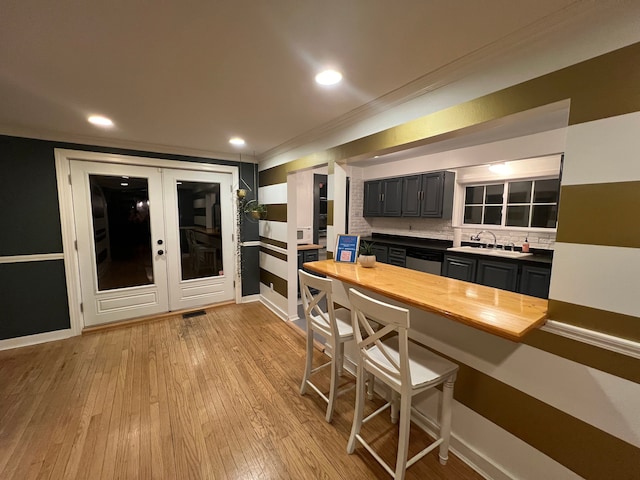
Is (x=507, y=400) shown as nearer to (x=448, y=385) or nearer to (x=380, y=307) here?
(x=448, y=385)

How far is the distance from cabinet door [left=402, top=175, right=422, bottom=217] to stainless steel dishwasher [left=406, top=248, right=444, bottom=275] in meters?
0.75

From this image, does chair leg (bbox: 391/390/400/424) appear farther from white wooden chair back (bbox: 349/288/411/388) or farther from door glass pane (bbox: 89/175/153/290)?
door glass pane (bbox: 89/175/153/290)

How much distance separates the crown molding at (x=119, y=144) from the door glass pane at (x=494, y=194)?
12.5ft

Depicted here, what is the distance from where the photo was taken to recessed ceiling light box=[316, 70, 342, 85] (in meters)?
1.64

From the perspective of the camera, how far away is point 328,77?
5.54 ft

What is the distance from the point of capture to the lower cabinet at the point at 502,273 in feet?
9.85

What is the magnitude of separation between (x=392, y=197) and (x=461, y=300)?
3848 mm

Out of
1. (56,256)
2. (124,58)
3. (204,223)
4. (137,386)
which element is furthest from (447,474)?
(56,256)

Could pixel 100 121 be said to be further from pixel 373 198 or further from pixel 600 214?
pixel 373 198

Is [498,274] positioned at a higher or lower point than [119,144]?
lower

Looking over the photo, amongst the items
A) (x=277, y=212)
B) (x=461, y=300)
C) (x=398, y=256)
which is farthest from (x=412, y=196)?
(x=461, y=300)

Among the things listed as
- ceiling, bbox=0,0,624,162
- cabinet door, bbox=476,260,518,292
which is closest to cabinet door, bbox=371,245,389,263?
cabinet door, bbox=476,260,518,292

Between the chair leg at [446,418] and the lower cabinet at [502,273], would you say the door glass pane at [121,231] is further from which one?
the lower cabinet at [502,273]

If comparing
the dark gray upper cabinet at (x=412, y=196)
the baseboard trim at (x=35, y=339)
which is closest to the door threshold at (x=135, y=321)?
the baseboard trim at (x=35, y=339)
